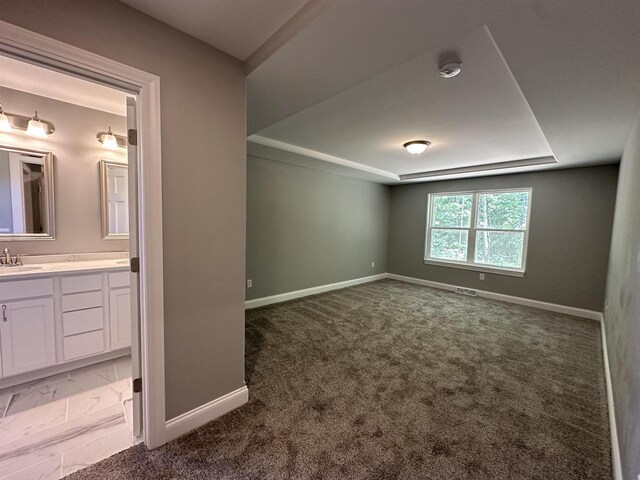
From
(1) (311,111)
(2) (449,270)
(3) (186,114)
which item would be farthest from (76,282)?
(2) (449,270)

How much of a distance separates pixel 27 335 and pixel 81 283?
49 centimetres

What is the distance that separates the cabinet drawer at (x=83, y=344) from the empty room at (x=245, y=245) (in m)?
0.01

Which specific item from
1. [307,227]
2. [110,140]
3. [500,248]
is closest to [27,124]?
[110,140]

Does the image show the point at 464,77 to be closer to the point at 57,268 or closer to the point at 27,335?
the point at 57,268

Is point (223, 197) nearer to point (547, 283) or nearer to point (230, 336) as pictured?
point (230, 336)

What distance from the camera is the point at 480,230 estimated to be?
500 cm

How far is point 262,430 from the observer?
168 cm

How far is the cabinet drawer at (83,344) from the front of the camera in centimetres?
226

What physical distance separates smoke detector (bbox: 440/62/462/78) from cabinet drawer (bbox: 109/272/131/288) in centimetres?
313

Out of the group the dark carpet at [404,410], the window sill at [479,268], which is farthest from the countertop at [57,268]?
the window sill at [479,268]

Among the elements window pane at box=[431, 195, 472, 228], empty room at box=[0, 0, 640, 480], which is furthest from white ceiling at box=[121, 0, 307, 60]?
window pane at box=[431, 195, 472, 228]

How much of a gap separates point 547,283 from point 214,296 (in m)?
5.06

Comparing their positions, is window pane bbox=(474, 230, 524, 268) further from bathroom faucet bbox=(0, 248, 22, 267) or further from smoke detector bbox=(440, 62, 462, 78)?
bathroom faucet bbox=(0, 248, 22, 267)

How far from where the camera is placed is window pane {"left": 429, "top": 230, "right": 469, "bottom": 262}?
525 centimetres
